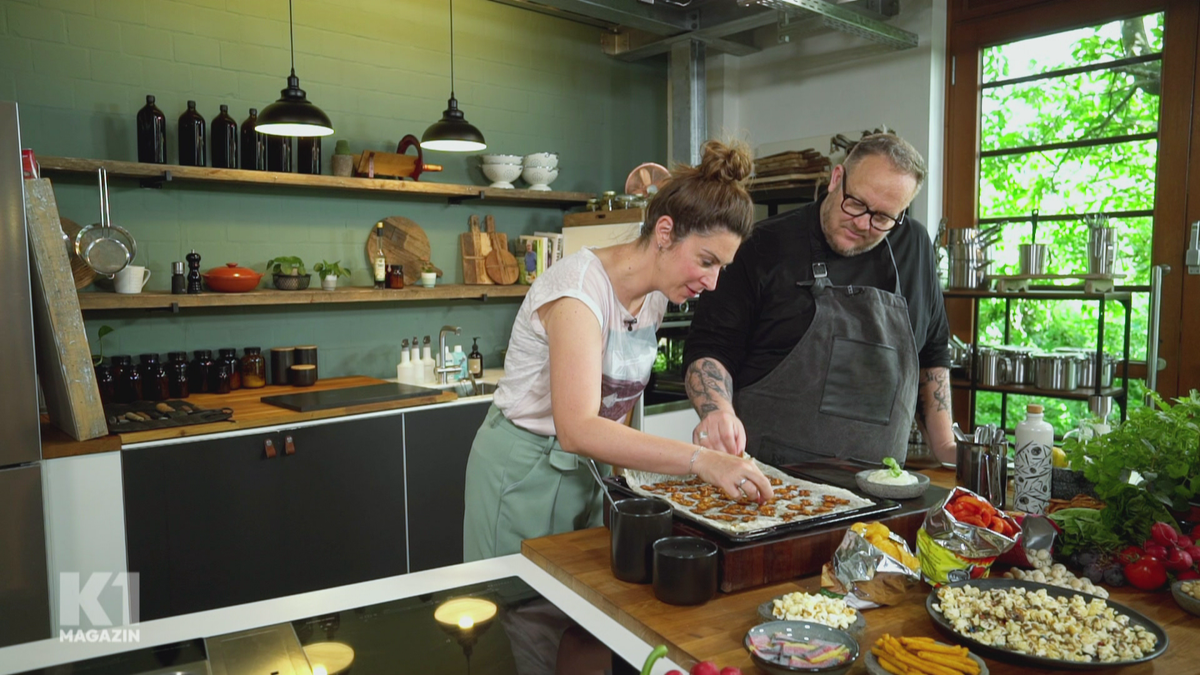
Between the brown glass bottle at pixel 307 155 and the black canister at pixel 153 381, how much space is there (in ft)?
3.74

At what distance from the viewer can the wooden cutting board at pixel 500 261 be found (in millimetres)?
4664

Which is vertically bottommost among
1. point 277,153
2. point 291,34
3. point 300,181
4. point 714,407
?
point 714,407

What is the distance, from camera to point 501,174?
4.61 meters

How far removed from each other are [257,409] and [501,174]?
1.94 meters

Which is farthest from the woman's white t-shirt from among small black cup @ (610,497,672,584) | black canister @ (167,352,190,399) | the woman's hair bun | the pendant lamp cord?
the pendant lamp cord

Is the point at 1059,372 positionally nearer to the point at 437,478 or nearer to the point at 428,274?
the point at 437,478

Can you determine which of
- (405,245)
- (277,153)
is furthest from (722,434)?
(405,245)

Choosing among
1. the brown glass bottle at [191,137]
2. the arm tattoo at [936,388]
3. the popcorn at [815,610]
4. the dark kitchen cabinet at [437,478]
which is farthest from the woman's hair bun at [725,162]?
the brown glass bottle at [191,137]

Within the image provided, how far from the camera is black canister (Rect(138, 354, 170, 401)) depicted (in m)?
3.49

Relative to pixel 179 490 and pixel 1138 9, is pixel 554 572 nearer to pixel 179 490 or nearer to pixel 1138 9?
pixel 179 490

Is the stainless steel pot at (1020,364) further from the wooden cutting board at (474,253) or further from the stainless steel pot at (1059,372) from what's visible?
the wooden cutting board at (474,253)

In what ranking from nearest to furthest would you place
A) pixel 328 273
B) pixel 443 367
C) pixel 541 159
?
pixel 328 273, pixel 443 367, pixel 541 159

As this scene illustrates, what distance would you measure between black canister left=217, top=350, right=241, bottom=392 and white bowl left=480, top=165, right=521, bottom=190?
1669 millimetres

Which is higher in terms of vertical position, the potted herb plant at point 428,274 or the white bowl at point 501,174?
the white bowl at point 501,174
